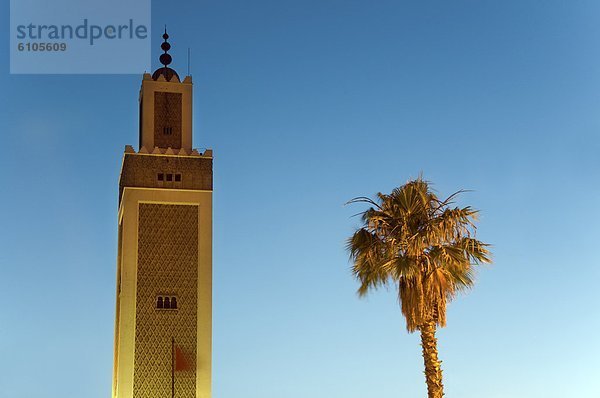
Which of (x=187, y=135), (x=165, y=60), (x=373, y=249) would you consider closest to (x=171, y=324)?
(x=187, y=135)

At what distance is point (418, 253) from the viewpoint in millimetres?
19109

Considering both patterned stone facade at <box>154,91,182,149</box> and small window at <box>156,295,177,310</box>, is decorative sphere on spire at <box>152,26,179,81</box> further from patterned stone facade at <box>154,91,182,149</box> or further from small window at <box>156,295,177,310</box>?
→ small window at <box>156,295,177,310</box>

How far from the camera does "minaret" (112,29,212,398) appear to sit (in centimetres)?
3256

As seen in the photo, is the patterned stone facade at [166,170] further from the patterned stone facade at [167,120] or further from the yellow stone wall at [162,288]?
the patterned stone facade at [167,120]

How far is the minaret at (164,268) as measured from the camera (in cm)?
3256

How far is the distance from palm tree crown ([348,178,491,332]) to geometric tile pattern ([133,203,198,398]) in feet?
48.6

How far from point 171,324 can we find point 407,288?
52.5 feet

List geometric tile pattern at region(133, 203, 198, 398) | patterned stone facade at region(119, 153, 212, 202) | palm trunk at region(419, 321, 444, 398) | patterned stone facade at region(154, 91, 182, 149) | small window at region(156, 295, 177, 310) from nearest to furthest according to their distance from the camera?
palm trunk at region(419, 321, 444, 398), geometric tile pattern at region(133, 203, 198, 398), small window at region(156, 295, 177, 310), patterned stone facade at region(119, 153, 212, 202), patterned stone facade at region(154, 91, 182, 149)

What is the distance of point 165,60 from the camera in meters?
37.5

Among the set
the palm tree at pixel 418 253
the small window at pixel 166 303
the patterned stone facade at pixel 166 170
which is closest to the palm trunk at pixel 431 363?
the palm tree at pixel 418 253

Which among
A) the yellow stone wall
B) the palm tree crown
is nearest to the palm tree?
the palm tree crown

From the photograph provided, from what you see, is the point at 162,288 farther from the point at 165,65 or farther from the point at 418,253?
the point at 418,253

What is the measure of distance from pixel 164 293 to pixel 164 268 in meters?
0.93

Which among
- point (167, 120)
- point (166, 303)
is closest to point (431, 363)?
point (166, 303)
